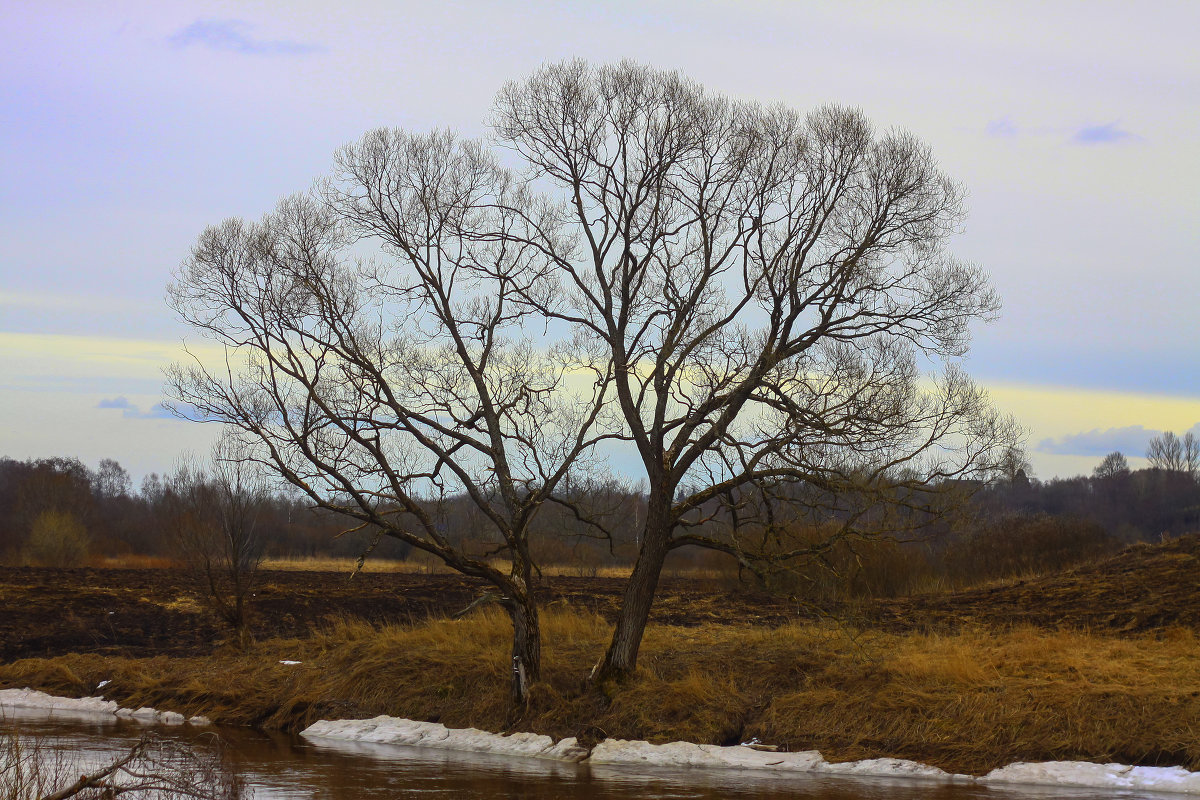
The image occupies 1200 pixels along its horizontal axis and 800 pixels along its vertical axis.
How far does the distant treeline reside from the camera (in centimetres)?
1927

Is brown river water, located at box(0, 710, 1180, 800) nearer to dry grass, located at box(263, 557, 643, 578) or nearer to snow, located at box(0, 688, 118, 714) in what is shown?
snow, located at box(0, 688, 118, 714)

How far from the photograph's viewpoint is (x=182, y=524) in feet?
78.0

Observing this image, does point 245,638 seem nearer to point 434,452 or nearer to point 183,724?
point 183,724

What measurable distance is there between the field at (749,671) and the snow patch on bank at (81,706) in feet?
1.25

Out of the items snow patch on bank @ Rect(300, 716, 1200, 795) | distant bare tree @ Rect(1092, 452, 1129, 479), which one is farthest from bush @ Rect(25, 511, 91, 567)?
distant bare tree @ Rect(1092, 452, 1129, 479)

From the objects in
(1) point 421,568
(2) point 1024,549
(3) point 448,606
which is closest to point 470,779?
(3) point 448,606

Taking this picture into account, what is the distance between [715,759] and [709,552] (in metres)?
29.2

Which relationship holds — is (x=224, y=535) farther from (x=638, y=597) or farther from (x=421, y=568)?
(x=421, y=568)

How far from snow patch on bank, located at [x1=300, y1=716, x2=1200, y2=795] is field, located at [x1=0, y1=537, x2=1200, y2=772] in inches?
11.6

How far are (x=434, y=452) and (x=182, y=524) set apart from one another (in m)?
9.94

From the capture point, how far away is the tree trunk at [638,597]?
16.9 meters

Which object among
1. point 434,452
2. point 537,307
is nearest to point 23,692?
point 434,452

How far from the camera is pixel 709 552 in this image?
4503cm

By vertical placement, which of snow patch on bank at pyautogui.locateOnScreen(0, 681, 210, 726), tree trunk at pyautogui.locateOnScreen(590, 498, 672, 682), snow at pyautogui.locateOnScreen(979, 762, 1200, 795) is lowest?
snow patch on bank at pyautogui.locateOnScreen(0, 681, 210, 726)
